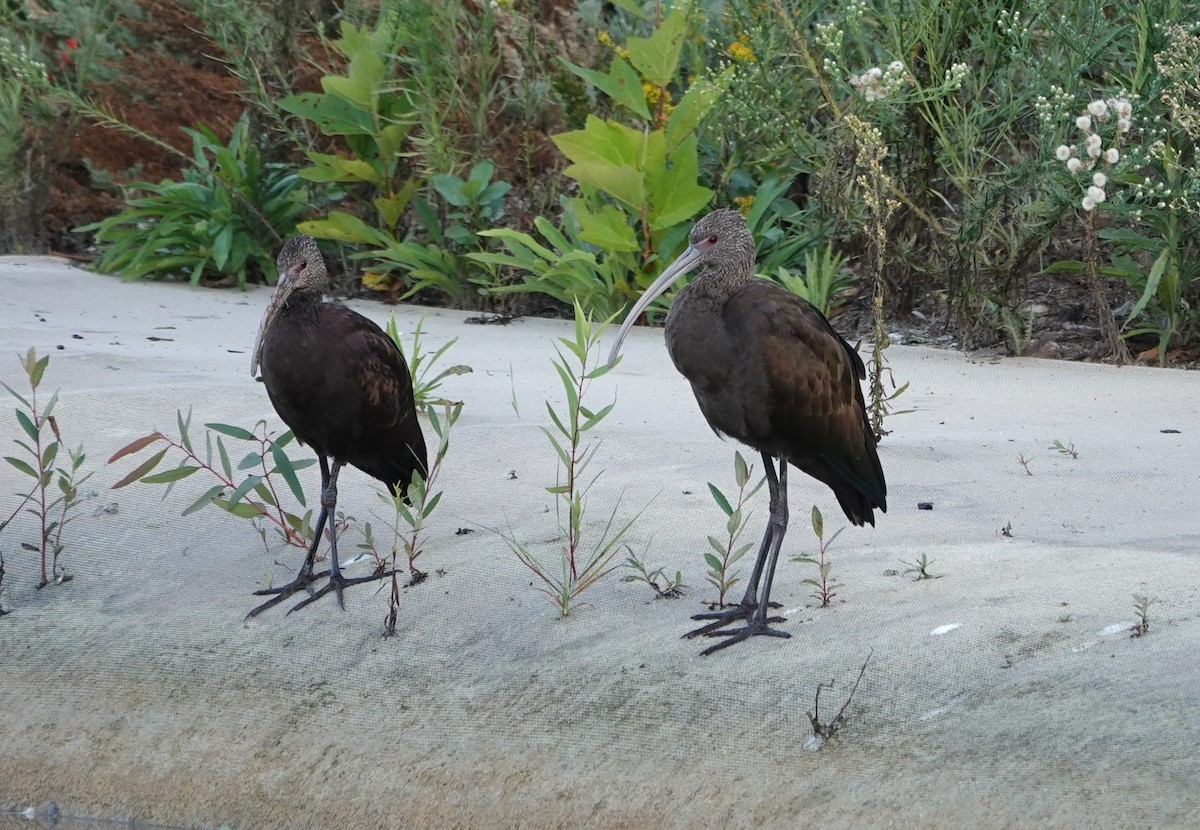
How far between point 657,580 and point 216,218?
4.95 meters

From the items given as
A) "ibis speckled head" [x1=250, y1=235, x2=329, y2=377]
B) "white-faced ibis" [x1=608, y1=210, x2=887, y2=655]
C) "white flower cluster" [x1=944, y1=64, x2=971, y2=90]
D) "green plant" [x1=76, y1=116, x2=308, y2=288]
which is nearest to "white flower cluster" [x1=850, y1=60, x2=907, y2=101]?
"white flower cluster" [x1=944, y1=64, x2=971, y2=90]

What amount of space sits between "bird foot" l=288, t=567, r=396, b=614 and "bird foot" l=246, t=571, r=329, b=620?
0.04m

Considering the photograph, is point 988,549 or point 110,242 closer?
point 988,549

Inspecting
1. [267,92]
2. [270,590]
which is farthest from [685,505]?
[267,92]

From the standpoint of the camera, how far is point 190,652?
3.69m

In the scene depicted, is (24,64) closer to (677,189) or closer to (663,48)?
(663,48)

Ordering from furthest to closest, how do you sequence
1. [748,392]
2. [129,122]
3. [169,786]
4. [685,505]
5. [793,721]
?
[129,122]
[685,505]
[748,392]
[169,786]
[793,721]

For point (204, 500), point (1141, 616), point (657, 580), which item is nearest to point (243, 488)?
point (204, 500)

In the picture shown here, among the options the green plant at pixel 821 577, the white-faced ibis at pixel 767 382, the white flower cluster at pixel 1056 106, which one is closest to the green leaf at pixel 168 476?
the white-faced ibis at pixel 767 382

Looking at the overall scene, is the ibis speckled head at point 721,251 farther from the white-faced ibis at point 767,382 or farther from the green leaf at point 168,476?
the green leaf at point 168,476

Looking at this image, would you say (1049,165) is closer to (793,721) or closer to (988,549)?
(988,549)

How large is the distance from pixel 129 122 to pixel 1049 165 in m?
5.45

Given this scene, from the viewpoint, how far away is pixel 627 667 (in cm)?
344

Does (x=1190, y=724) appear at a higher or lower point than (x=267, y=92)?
lower
